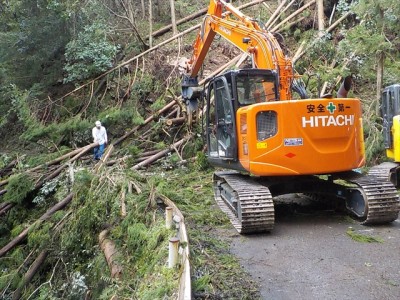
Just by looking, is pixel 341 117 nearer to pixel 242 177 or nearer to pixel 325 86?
pixel 242 177

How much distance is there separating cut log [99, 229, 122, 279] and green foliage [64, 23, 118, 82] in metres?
11.2

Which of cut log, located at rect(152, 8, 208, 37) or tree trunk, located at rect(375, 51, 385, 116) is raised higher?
cut log, located at rect(152, 8, 208, 37)

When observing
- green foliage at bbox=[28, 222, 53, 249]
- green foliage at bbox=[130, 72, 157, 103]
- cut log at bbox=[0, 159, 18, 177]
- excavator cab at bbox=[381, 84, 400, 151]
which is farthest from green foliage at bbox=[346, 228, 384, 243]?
green foliage at bbox=[130, 72, 157, 103]

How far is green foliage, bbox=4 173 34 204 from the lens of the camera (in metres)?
10.4

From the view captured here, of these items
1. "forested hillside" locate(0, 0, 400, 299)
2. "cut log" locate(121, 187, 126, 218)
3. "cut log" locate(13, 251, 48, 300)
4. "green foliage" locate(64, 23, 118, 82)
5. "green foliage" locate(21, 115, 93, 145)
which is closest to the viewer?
"forested hillside" locate(0, 0, 400, 299)

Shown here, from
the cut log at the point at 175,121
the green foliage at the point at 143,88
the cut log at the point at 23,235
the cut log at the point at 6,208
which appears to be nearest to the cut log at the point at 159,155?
the cut log at the point at 175,121

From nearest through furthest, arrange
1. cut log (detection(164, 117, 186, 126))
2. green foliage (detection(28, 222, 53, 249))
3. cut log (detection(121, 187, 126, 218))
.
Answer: cut log (detection(121, 187, 126, 218))
green foliage (detection(28, 222, 53, 249))
cut log (detection(164, 117, 186, 126))

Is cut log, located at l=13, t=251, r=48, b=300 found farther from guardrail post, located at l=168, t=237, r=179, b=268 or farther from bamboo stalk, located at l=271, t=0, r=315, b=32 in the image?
bamboo stalk, located at l=271, t=0, r=315, b=32

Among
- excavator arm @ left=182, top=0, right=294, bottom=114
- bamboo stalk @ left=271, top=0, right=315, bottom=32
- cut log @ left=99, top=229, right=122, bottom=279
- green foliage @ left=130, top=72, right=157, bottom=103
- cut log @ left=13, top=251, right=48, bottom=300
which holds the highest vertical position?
bamboo stalk @ left=271, top=0, right=315, bottom=32

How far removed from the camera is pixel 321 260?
5004 mm

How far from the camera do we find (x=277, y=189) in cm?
716

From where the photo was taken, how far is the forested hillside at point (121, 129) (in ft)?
19.1

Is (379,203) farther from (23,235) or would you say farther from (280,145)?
(23,235)

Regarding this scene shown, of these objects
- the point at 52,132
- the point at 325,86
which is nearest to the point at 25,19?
the point at 52,132
